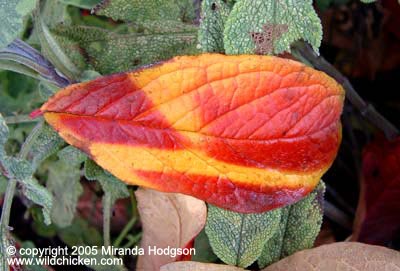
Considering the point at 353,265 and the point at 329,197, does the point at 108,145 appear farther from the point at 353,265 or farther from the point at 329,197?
the point at 329,197

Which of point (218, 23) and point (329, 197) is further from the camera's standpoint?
point (329, 197)

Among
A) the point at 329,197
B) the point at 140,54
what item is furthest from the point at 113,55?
the point at 329,197

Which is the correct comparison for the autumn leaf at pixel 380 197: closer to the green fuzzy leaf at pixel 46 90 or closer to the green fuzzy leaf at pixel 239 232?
the green fuzzy leaf at pixel 239 232

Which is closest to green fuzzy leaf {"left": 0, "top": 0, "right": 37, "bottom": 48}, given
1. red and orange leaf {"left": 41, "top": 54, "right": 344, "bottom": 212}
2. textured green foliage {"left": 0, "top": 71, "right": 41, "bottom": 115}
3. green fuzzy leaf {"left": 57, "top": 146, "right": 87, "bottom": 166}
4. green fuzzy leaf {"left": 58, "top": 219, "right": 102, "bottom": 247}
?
red and orange leaf {"left": 41, "top": 54, "right": 344, "bottom": 212}

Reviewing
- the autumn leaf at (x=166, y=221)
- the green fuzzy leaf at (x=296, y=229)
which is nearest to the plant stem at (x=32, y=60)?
the autumn leaf at (x=166, y=221)

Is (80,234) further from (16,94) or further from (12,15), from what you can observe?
(12,15)

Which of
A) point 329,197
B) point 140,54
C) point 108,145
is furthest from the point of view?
point 329,197

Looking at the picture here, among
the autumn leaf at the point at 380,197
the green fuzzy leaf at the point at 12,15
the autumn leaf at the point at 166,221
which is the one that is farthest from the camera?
the autumn leaf at the point at 380,197

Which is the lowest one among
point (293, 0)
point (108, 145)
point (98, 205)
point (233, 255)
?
point (98, 205)
